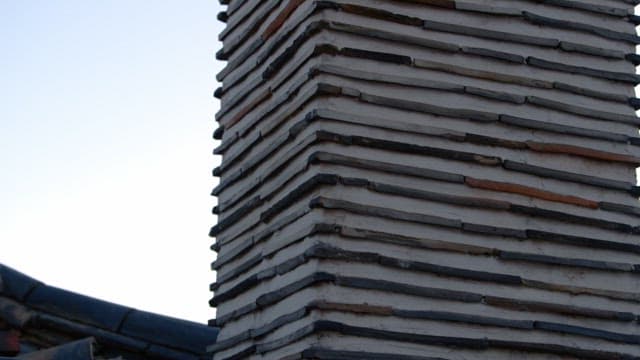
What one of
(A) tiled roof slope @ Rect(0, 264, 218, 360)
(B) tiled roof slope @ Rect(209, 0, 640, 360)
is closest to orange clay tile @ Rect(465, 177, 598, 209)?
(B) tiled roof slope @ Rect(209, 0, 640, 360)

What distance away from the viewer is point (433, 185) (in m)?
9.91

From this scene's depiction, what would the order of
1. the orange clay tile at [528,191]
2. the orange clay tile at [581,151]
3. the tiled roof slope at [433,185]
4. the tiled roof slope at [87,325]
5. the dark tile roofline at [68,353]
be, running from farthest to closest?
the tiled roof slope at [87,325]
the orange clay tile at [581,151]
the dark tile roofline at [68,353]
the orange clay tile at [528,191]
the tiled roof slope at [433,185]

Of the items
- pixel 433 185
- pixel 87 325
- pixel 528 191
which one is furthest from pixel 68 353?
pixel 528 191

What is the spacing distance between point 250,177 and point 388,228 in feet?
4.84

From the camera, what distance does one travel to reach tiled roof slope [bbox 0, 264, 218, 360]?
11.7 meters

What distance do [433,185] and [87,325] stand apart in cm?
339

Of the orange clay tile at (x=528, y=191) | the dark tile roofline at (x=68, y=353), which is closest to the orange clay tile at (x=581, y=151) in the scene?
the orange clay tile at (x=528, y=191)

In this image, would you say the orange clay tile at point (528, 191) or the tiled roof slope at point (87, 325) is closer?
the orange clay tile at point (528, 191)

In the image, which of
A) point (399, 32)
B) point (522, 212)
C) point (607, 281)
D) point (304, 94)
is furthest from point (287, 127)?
point (607, 281)

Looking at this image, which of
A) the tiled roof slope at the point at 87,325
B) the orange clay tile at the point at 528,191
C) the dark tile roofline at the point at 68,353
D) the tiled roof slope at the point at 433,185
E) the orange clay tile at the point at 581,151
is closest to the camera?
the tiled roof slope at the point at 433,185

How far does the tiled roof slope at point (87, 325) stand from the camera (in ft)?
38.2

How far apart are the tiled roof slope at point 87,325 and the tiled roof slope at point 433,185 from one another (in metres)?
1.09

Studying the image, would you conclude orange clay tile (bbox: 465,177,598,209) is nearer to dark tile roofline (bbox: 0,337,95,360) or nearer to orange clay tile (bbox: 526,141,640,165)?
orange clay tile (bbox: 526,141,640,165)

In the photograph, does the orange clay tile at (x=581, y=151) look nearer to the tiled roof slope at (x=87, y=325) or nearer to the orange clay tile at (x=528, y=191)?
the orange clay tile at (x=528, y=191)
